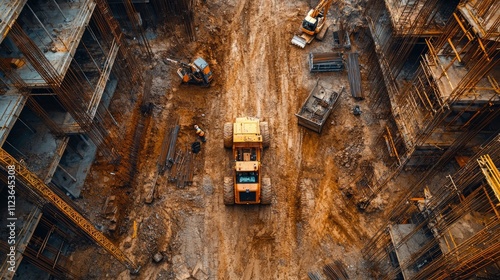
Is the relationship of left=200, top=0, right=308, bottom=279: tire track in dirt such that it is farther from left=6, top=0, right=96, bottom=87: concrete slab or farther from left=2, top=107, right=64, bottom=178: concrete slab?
left=6, top=0, right=96, bottom=87: concrete slab

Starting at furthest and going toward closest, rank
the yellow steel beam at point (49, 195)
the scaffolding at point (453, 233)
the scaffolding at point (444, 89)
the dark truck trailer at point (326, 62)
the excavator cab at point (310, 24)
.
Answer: the excavator cab at point (310, 24) < the dark truck trailer at point (326, 62) < the scaffolding at point (444, 89) < the yellow steel beam at point (49, 195) < the scaffolding at point (453, 233)

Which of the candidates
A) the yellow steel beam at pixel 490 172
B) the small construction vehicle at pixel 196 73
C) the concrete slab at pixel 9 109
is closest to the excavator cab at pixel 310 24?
the small construction vehicle at pixel 196 73

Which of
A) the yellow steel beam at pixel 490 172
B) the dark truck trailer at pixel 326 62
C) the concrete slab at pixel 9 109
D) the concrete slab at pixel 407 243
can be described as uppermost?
the dark truck trailer at pixel 326 62

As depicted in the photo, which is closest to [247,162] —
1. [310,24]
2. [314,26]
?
[310,24]

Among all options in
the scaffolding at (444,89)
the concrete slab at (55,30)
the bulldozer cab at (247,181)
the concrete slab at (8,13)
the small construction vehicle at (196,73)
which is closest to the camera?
the concrete slab at (8,13)

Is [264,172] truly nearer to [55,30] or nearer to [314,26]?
[314,26]

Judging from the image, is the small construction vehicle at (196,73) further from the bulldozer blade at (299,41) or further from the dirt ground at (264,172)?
the bulldozer blade at (299,41)
